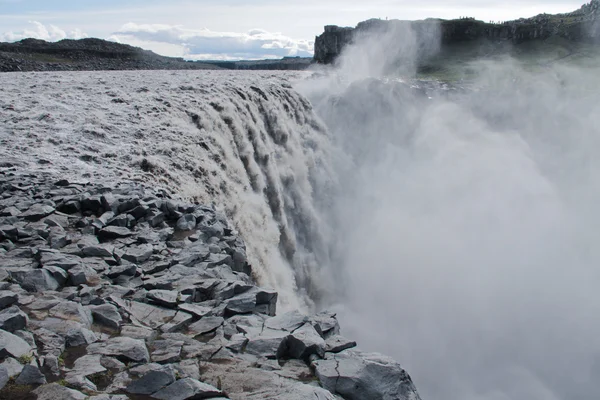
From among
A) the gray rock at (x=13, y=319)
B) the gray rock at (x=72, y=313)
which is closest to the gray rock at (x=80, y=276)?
the gray rock at (x=72, y=313)

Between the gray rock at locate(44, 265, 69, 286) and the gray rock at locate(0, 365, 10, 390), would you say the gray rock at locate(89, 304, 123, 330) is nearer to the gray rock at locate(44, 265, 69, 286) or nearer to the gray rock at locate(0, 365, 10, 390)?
the gray rock at locate(44, 265, 69, 286)

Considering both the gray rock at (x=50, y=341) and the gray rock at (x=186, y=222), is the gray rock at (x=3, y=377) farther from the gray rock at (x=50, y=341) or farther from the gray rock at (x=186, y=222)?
the gray rock at (x=186, y=222)

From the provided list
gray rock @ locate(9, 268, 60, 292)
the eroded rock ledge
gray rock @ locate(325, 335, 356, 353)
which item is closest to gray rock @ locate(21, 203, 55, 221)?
the eroded rock ledge

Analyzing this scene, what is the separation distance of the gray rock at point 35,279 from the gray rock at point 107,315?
0.80 metres

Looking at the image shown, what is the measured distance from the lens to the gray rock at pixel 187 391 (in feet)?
15.6

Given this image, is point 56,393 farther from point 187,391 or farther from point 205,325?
point 205,325

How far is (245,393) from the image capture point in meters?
5.04

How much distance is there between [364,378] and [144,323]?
8.82 ft

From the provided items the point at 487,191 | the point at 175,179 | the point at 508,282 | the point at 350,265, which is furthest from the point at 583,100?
the point at 175,179

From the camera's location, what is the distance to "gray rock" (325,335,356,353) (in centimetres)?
612

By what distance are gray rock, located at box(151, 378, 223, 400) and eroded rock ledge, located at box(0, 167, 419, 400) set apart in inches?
0.5

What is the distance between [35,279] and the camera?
21.9 ft

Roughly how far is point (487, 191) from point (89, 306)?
112 feet

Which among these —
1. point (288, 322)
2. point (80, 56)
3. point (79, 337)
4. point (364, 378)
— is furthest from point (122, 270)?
point (80, 56)
